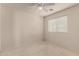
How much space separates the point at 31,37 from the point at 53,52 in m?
0.35

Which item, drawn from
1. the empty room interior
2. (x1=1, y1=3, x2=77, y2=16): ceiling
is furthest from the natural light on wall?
(x1=1, y1=3, x2=77, y2=16): ceiling

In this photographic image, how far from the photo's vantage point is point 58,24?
1299 mm

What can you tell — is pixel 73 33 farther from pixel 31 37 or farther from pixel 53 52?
pixel 31 37

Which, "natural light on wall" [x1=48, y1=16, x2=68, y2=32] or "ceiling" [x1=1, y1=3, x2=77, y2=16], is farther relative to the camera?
"natural light on wall" [x1=48, y1=16, x2=68, y2=32]

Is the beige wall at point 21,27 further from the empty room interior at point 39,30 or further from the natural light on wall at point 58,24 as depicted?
the natural light on wall at point 58,24

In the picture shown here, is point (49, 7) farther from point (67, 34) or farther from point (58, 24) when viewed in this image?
point (67, 34)

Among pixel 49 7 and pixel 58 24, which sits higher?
pixel 49 7

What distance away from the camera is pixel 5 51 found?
1.17m

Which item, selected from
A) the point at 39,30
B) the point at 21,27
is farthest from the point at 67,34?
the point at 21,27

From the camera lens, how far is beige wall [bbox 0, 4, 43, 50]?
4.02 ft

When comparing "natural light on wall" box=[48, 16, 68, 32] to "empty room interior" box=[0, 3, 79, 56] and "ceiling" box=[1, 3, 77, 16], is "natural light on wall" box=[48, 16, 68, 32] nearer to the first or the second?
"empty room interior" box=[0, 3, 79, 56]

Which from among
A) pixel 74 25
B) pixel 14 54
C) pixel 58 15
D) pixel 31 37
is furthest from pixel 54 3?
pixel 14 54

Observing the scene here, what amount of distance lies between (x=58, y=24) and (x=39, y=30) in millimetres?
268

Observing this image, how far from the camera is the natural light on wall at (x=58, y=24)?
1267 millimetres
